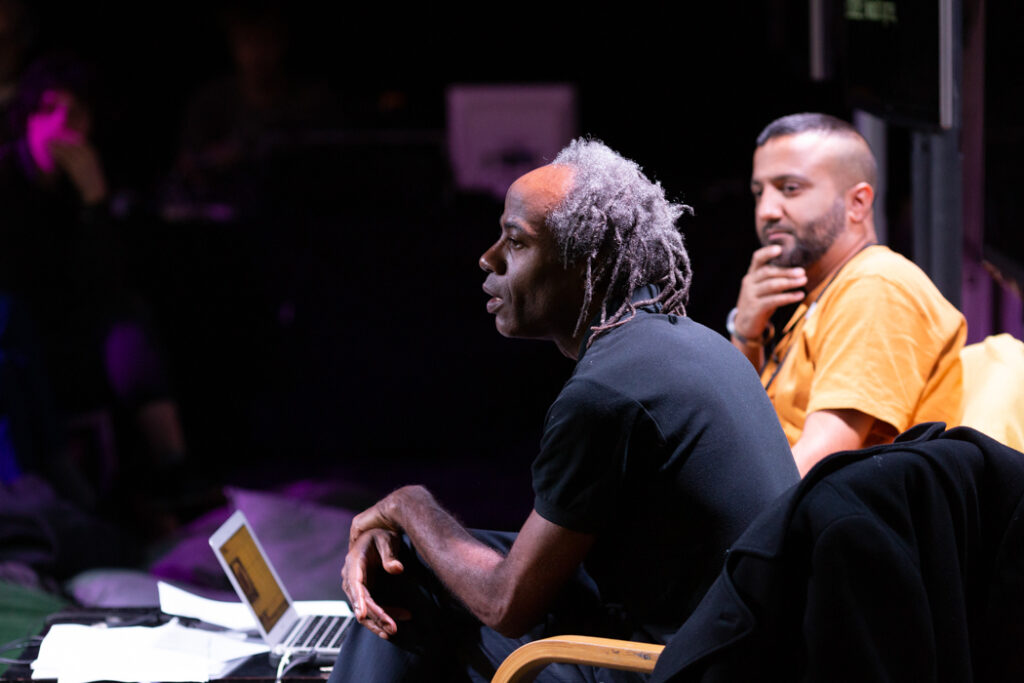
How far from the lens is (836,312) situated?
221 centimetres

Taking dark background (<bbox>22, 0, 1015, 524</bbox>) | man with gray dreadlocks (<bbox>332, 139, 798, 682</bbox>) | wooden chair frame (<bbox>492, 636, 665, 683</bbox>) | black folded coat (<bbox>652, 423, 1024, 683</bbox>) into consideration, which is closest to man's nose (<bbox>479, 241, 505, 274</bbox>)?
man with gray dreadlocks (<bbox>332, 139, 798, 682</bbox>)

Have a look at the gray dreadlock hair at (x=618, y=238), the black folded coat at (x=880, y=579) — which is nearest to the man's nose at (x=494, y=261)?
the gray dreadlock hair at (x=618, y=238)

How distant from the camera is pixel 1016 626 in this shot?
4.19 ft

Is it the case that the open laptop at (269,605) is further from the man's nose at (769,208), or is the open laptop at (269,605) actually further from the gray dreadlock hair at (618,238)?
the man's nose at (769,208)

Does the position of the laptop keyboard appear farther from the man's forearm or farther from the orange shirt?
the orange shirt

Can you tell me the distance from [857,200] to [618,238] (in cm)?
88

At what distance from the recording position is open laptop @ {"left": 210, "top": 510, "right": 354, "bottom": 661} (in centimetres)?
213

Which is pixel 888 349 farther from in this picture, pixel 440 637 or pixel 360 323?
pixel 360 323

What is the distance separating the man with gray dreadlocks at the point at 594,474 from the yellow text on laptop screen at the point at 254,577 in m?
0.39

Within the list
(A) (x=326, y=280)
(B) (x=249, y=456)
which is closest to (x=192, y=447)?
(B) (x=249, y=456)

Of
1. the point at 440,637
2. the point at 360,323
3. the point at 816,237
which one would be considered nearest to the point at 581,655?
the point at 440,637

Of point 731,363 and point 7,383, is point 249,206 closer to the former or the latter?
point 7,383

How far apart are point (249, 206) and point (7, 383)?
46.1 inches

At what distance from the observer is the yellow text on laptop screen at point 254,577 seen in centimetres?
214
